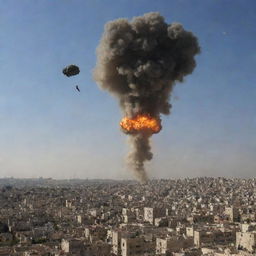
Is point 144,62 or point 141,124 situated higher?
point 144,62

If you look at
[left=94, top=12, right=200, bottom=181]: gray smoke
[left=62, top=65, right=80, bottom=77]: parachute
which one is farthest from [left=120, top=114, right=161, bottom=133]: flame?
[left=62, top=65, right=80, bottom=77]: parachute

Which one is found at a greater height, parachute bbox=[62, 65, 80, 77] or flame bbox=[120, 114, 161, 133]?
parachute bbox=[62, 65, 80, 77]

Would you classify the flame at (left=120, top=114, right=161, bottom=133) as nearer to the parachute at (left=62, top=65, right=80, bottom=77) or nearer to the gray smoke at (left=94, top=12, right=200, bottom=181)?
the gray smoke at (left=94, top=12, right=200, bottom=181)

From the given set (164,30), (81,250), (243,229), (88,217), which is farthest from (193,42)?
(88,217)

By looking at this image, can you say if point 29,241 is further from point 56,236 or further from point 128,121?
point 128,121

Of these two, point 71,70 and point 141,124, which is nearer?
point 71,70

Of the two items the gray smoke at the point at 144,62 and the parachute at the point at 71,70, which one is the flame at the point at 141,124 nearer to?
the gray smoke at the point at 144,62
